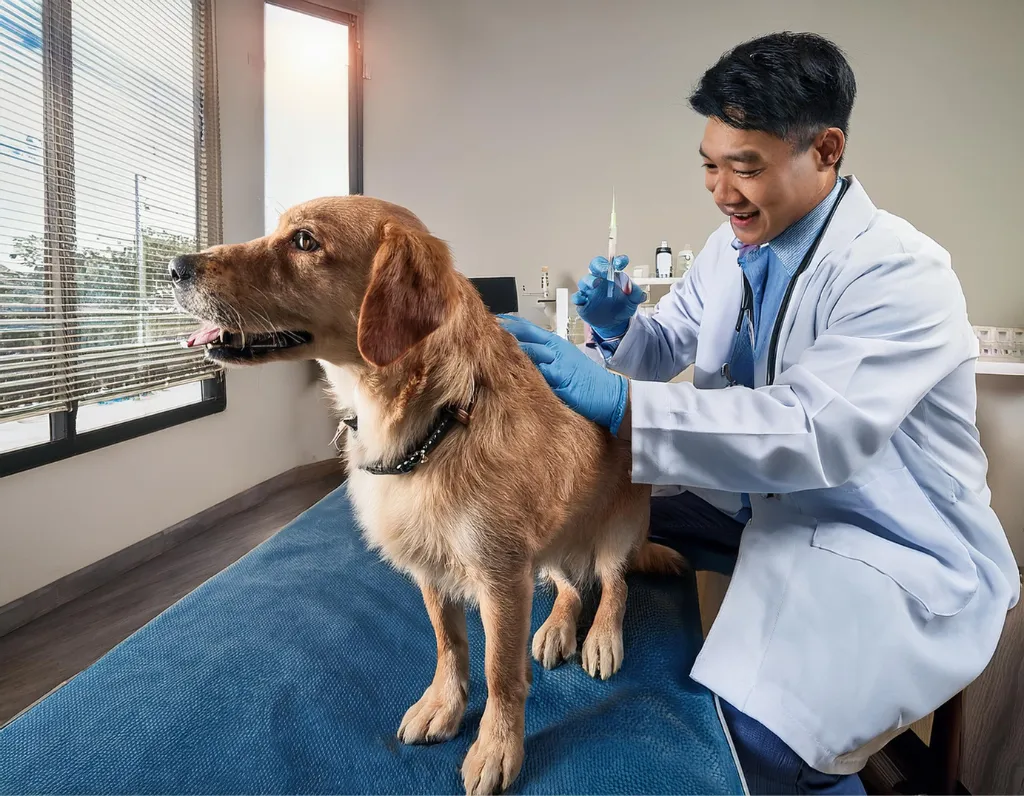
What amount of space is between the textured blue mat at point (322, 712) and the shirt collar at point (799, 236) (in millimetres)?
822

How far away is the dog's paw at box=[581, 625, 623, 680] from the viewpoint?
1.10m

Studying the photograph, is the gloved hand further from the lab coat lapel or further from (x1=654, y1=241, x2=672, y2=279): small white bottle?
(x1=654, y1=241, x2=672, y2=279): small white bottle

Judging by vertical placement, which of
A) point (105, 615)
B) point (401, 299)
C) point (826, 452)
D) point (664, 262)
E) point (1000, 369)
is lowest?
point (105, 615)

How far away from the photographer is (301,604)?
52.4 inches

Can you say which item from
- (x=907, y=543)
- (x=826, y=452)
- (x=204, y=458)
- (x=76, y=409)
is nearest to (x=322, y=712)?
(x=826, y=452)

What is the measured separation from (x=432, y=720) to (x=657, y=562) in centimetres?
72

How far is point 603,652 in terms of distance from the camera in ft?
3.64

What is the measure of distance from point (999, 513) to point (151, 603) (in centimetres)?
397

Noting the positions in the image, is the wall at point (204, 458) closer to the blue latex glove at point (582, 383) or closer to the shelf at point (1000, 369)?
the blue latex glove at point (582, 383)

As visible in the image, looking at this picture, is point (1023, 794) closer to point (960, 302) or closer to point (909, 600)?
point (909, 600)

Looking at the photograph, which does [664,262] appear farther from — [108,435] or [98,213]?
[108,435]

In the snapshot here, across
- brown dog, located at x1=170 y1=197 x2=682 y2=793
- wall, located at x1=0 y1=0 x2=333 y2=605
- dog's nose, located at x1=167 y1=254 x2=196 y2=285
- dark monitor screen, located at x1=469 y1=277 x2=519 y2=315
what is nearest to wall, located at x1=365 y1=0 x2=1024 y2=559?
dark monitor screen, located at x1=469 y1=277 x2=519 y2=315

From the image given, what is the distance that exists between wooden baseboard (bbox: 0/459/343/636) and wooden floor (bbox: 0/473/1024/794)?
3 cm

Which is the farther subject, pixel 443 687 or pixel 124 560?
pixel 124 560
